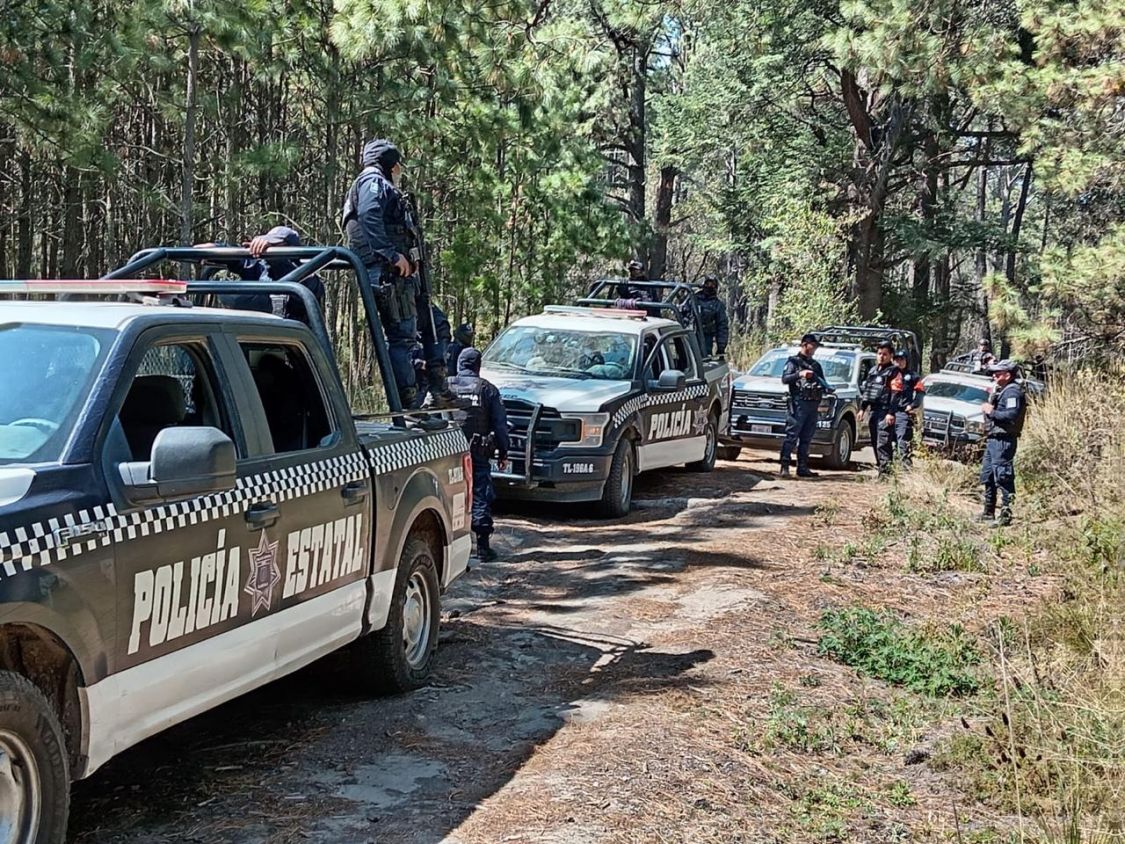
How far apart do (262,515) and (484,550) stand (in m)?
5.67

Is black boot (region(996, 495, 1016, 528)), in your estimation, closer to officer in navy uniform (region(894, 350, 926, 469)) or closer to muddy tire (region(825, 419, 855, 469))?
officer in navy uniform (region(894, 350, 926, 469))

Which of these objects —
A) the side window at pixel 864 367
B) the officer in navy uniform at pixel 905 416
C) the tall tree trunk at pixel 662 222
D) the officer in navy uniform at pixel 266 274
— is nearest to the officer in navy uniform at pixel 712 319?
the side window at pixel 864 367

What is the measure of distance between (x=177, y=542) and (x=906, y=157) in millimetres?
29176

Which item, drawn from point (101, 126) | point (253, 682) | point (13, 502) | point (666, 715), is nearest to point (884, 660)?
point (666, 715)

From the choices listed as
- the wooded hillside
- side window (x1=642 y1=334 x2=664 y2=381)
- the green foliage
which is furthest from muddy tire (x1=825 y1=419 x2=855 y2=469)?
the green foliage

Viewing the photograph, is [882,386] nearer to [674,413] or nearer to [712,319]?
[712,319]

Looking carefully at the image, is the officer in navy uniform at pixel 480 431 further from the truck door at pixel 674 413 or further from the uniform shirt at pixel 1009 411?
the uniform shirt at pixel 1009 411

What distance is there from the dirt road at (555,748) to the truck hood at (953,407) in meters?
10.4

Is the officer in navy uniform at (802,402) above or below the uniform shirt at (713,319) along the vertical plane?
below

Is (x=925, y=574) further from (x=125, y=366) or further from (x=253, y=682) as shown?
(x=125, y=366)

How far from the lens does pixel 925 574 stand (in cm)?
1037

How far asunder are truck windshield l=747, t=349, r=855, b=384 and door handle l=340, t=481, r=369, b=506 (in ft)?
45.4

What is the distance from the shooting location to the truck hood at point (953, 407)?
1911cm

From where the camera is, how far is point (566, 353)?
1333cm
